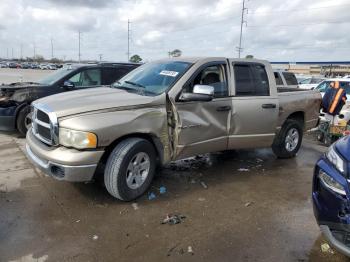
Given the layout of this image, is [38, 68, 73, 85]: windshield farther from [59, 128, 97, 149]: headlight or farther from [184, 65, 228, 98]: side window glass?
[59, 128, 97, 149]: headlight

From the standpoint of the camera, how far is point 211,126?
4.93 m

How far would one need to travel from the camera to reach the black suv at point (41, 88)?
7578mm

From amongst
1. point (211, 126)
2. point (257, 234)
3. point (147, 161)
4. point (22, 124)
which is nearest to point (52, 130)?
point (147, 161)

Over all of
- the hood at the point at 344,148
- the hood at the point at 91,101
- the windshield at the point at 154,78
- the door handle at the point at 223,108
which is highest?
the windshield at the point at 154,78

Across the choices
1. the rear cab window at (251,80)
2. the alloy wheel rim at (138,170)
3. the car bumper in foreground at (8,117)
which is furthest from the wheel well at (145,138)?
the car bumper in foreground at (8,117)

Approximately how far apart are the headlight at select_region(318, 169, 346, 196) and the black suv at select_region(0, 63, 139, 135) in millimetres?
6289

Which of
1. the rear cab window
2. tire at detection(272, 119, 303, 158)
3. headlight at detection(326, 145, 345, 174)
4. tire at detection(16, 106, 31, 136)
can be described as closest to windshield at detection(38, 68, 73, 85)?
tire at detection(16, 106, 31, 136)

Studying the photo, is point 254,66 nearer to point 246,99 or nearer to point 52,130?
point 246,99

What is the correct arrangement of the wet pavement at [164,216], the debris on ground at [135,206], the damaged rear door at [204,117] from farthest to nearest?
the damaged rear door at [204,117], the debris on ground at [135,206], the wet pavement at [164,216]

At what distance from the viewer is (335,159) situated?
3023 mm

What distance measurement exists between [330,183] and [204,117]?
221 cm

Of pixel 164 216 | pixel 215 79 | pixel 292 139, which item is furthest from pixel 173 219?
pixel 292 139

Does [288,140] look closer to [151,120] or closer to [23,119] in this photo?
[151,120]

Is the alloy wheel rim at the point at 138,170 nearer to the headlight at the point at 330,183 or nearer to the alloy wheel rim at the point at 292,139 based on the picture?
the headlight at the point at 330,183
